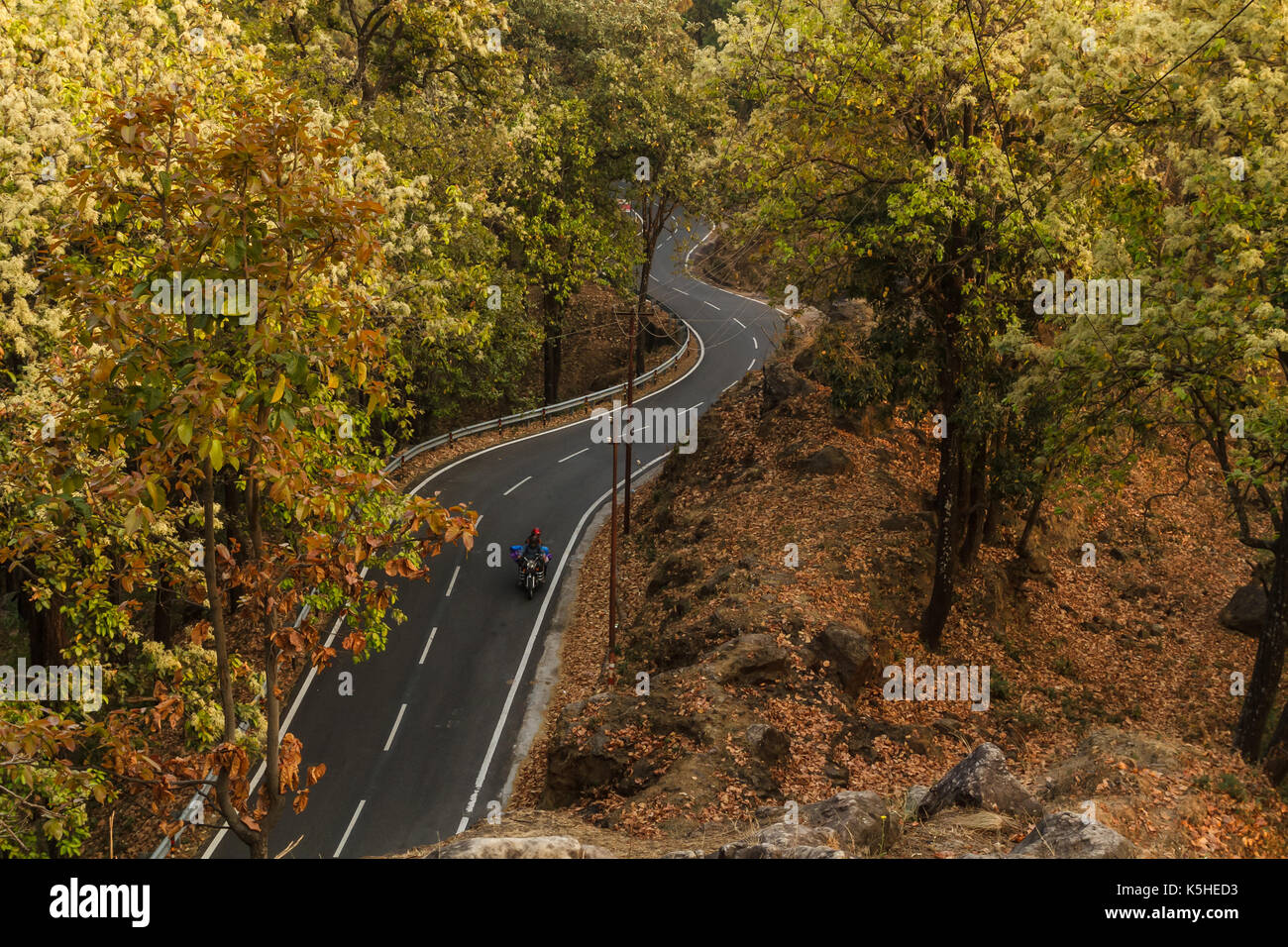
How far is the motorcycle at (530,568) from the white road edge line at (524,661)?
0.54m

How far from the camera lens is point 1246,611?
2058 centimetres

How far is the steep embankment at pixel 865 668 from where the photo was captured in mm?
10289

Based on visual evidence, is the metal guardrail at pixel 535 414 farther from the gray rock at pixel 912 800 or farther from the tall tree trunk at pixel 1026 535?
the gray rock at pixel 912 800

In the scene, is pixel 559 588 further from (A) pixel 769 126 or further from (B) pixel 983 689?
(A) pixel 769 126

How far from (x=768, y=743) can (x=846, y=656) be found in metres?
3.37

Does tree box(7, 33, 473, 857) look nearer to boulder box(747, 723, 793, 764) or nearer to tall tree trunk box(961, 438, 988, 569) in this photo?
boulder box(747, 723, 793, 764)

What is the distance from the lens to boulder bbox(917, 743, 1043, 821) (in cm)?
987

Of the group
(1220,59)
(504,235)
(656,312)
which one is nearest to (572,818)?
(1220,59)

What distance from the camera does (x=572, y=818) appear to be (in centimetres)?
1331

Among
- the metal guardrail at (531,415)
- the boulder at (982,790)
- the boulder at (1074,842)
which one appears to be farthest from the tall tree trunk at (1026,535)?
the metal guardrail at (531,415)

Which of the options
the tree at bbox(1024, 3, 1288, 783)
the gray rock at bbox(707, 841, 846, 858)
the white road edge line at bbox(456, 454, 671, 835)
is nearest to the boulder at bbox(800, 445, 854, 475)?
the white road edge line at bbox(456, 454, 671, 835)

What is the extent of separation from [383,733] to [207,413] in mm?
16676

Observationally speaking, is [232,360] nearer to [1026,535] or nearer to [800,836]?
[800,836]

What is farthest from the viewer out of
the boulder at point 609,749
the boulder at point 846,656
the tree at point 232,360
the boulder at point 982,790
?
the boulder at point 846,656
